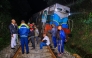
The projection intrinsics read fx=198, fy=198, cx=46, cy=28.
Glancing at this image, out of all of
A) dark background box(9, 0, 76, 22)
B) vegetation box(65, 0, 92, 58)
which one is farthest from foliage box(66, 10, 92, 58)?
dark background box(9, 0, 76, 22)

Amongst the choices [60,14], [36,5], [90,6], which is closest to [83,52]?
[60,14]

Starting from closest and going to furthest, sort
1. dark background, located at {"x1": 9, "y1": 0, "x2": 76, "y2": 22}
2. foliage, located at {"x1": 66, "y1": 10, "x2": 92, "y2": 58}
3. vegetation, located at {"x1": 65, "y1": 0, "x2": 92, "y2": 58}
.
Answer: vegetation, located at {"x1": 65, "y1": 0, "x2": 92, "y2": 58} < foliage, located at {"x1": 66, "y1": 10, "x2": 92, "y2": 58} < dark background, located at {"x1": 9, "y1": 0, "x2": 76, "y2": 22}

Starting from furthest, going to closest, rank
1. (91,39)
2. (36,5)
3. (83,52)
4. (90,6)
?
1. (36,5)
2. (90,6)
3. (91,39)
4. (83,52)

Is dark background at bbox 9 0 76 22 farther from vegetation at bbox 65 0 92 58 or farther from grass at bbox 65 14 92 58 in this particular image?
grass at bbox 65 14 92 58

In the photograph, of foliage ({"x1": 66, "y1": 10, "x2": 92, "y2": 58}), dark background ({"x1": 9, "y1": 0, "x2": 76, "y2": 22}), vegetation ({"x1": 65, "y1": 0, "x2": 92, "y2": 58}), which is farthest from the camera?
dark background ({"x1": 9, "y1": 0, "x2": 76, "y2": 22})

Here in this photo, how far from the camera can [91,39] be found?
1448 cm

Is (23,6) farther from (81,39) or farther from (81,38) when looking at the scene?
(81,39)

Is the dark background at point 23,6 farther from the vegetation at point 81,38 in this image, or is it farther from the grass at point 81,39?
the grass at point 81,39

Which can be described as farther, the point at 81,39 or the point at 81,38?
the point at 81,38

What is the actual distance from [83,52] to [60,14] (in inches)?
253

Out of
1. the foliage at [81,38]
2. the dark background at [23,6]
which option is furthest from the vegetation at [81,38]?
the dark background at [23,6]

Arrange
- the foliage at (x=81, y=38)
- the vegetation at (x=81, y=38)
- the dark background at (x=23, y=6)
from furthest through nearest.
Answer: the dark background at (x=23, y=6)
the foliage at (x=81, y=38)
the vegetation at (x=81, y=38)

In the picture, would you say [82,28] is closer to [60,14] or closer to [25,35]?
[60,14]

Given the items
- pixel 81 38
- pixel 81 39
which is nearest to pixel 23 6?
pixel 81 38
